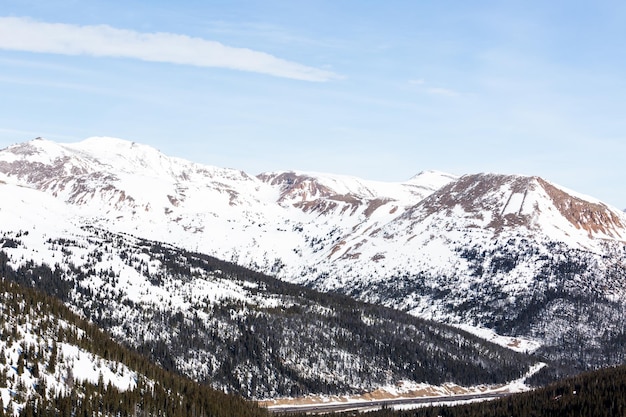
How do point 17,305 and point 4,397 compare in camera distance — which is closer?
point 4,397

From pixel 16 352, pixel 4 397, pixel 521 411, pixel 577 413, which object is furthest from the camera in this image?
pixel 521 411

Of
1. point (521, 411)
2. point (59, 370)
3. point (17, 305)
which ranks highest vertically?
point (17, 305)

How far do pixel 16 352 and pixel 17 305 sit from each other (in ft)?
72.6

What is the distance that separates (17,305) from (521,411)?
141628 mm

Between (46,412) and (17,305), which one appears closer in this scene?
(46,412)

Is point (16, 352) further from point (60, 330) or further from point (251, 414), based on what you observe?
point (251, 414)

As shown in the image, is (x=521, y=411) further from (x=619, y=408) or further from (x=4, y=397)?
(x=4, y=397)

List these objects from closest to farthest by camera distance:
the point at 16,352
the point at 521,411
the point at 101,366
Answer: the point at 16,352 < the point at 101,366 < the point at 521,411

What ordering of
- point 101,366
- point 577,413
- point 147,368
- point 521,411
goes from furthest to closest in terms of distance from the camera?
1. point 521,411
2. point 577,413
3. point 147,368
4. point 101,366

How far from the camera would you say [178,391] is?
166 meters

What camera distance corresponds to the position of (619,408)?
170 metres

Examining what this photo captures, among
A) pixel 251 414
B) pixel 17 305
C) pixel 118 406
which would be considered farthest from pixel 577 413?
pixel 17 305

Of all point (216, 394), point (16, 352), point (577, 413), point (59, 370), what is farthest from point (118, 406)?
point (577, 413)

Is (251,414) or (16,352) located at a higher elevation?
(16,352)
